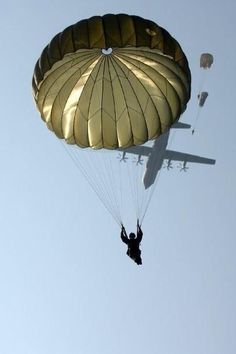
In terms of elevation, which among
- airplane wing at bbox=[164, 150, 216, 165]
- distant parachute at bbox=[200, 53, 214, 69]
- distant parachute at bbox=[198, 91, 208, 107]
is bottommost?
airplane wing at bbox=[164, 150, 216, 165]

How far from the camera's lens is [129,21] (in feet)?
92.2

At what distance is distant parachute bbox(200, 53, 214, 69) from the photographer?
39.5 meters

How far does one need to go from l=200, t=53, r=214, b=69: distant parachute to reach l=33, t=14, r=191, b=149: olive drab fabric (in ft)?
32.1

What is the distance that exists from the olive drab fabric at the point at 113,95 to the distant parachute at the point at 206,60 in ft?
32.1

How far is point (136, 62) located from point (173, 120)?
2497 millimetres

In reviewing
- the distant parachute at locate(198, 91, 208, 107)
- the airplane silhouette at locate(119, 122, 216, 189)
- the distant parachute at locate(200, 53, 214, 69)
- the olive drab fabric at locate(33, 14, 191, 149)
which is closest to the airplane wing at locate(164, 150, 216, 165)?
the airplane silhouette at locate(119, 122, 216, 189)

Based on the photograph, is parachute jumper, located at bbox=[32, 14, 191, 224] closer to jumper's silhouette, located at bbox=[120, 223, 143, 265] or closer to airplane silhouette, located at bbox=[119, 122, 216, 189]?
jumper's silhouette, located at bbox=[120, 223, 143, 265]

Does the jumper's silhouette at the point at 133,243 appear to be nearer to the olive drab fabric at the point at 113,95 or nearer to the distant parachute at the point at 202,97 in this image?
the olive drab fabric at the point at 113,95

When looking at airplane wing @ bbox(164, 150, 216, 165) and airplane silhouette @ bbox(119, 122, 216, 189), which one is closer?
airplane silhouette @ bbox(119, 122, 216, 189)

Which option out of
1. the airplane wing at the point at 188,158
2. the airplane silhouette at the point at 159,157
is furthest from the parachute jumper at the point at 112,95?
the airplane wing at the point at 188,158

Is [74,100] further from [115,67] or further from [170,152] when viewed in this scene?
[170,152]

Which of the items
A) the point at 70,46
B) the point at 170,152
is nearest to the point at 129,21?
the point at 70,46

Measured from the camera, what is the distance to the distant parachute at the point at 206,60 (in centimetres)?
3953

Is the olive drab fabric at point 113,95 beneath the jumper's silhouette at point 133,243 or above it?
above
